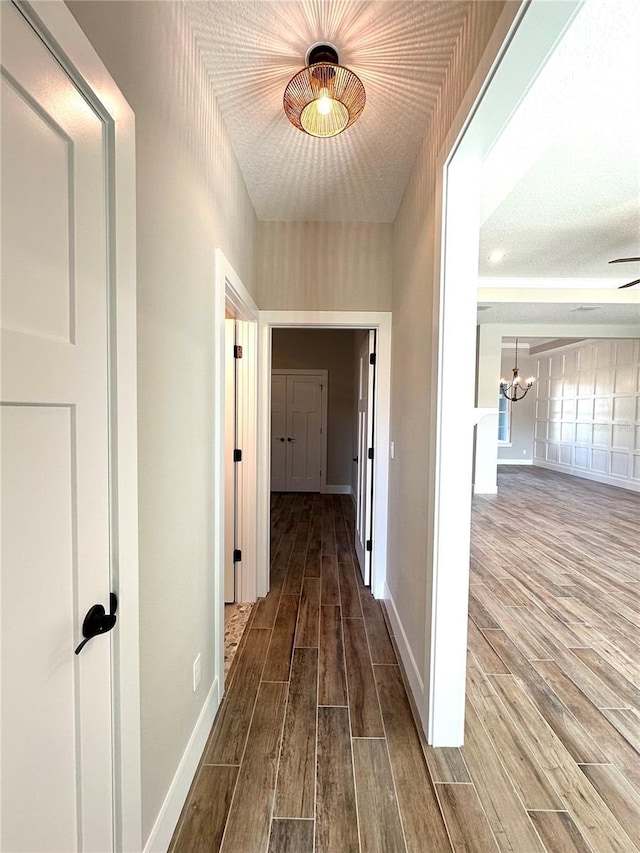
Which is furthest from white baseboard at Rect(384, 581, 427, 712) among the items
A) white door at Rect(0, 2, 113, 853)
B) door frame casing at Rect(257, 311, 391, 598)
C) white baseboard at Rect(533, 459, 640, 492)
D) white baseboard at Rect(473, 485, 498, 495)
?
white baseboard at Rect(533, 459, 640, 492)

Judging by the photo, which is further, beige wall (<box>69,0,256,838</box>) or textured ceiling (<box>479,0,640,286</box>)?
textured ceiling (<box>479,0,640,286</box>)

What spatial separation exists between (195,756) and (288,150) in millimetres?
2732

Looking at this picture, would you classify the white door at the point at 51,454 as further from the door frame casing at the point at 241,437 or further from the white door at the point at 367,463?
the white door at the point at 367,463

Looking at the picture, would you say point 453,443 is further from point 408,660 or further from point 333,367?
point 333,367

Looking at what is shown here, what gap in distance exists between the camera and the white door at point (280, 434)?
20.6 ft

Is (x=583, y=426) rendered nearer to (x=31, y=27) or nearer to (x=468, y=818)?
(x=468, y=818)

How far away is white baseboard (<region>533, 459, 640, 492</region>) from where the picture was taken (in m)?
6.93

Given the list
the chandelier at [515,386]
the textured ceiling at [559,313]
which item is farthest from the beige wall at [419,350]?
the chandelier at [515,386]

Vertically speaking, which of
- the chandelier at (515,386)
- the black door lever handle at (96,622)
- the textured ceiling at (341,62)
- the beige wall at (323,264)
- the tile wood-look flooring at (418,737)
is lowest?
the tile wood-look flooring at (418,737)

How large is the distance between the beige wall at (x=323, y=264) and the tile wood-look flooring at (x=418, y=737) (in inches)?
87.2

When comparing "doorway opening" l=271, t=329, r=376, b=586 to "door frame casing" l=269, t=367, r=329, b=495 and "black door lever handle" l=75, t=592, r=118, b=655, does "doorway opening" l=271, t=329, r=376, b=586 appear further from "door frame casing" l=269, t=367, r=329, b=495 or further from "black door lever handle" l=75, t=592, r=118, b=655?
"black door lever handle" l=75, t=592, r=118, b=655

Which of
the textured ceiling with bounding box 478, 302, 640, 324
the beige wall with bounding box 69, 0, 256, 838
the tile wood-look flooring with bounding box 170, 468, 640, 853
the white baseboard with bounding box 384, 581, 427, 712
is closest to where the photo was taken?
the beige wall with bounding box 69, 0, 256, 838

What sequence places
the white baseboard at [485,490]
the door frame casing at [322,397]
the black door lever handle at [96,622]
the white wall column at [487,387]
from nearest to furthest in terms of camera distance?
the black door lever handle at [96,622], the door frame casing at [322,397], the white wall column at [487,387], the white baseboard at [485,490]

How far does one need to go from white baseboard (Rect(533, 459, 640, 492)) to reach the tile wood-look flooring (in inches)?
194
